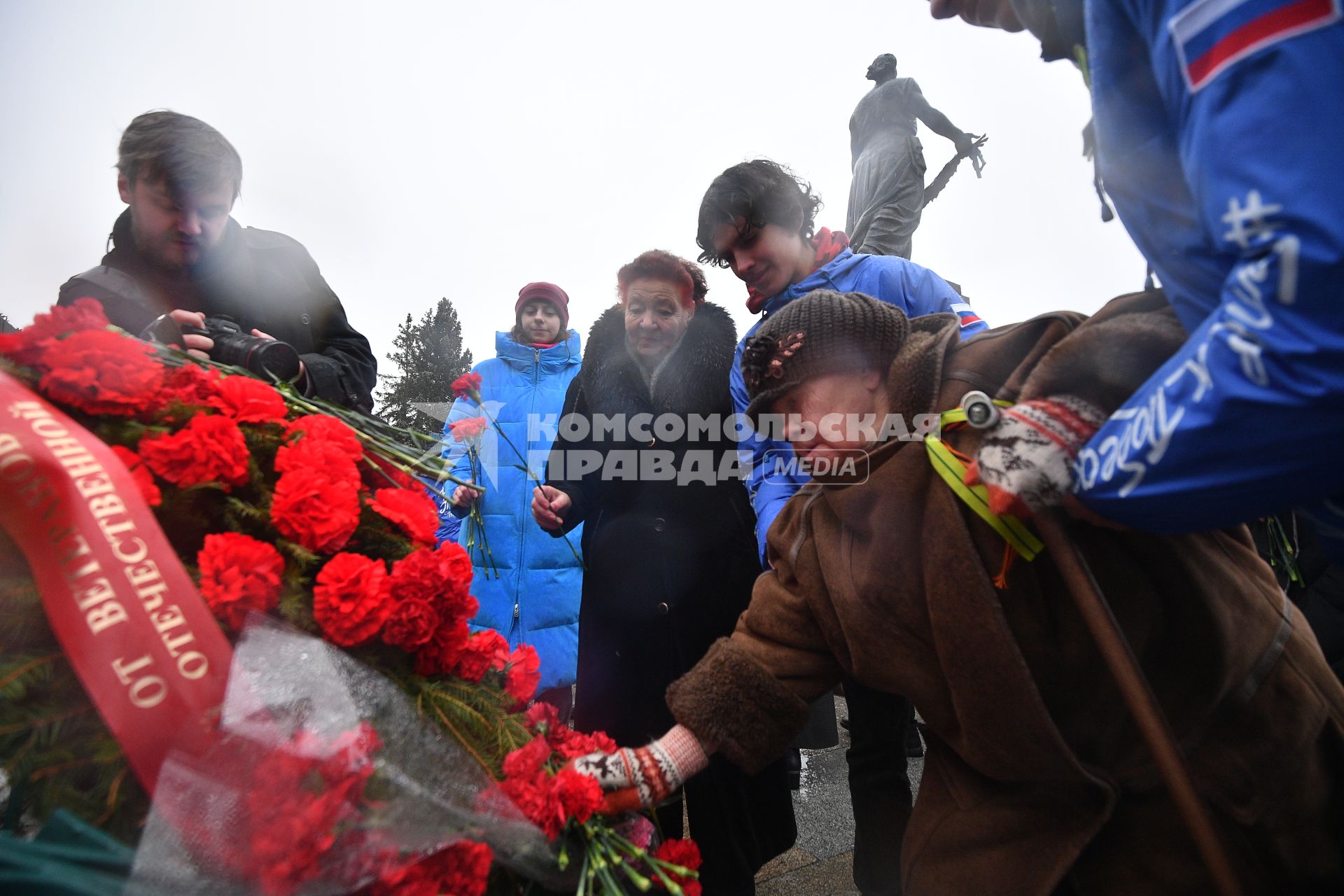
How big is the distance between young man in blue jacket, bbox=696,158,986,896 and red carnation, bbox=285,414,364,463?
1.26 metres

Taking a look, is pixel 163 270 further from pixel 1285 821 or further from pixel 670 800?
pixel 1285 821

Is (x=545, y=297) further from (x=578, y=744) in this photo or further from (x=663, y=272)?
(x=578, y=744)

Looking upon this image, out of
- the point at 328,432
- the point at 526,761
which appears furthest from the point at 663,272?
the point at 526,761

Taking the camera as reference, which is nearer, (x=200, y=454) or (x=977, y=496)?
(x=200, y=454)

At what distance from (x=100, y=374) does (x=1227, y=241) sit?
59.4 inches

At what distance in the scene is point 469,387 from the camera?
12.0 feet

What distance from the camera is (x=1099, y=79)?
0.97 metres

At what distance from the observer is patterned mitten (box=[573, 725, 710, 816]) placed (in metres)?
1.33

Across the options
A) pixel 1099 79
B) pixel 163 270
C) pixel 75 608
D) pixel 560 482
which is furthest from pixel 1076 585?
pixel 163 270

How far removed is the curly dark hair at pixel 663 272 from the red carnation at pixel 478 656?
5.87 ft

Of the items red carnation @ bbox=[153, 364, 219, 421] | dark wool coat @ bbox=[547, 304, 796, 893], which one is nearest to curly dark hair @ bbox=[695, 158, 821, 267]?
dark wool coat @ bbox=[547, 304, 796, 893]

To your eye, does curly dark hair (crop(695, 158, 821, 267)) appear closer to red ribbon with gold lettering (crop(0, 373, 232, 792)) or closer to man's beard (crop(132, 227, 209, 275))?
man's beard (crop(132, 227, 209, 275))

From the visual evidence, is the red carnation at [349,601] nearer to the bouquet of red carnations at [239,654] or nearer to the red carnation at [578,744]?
the bouquet of red carnations at [239,654]

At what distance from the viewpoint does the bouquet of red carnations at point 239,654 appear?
0.81 meters
